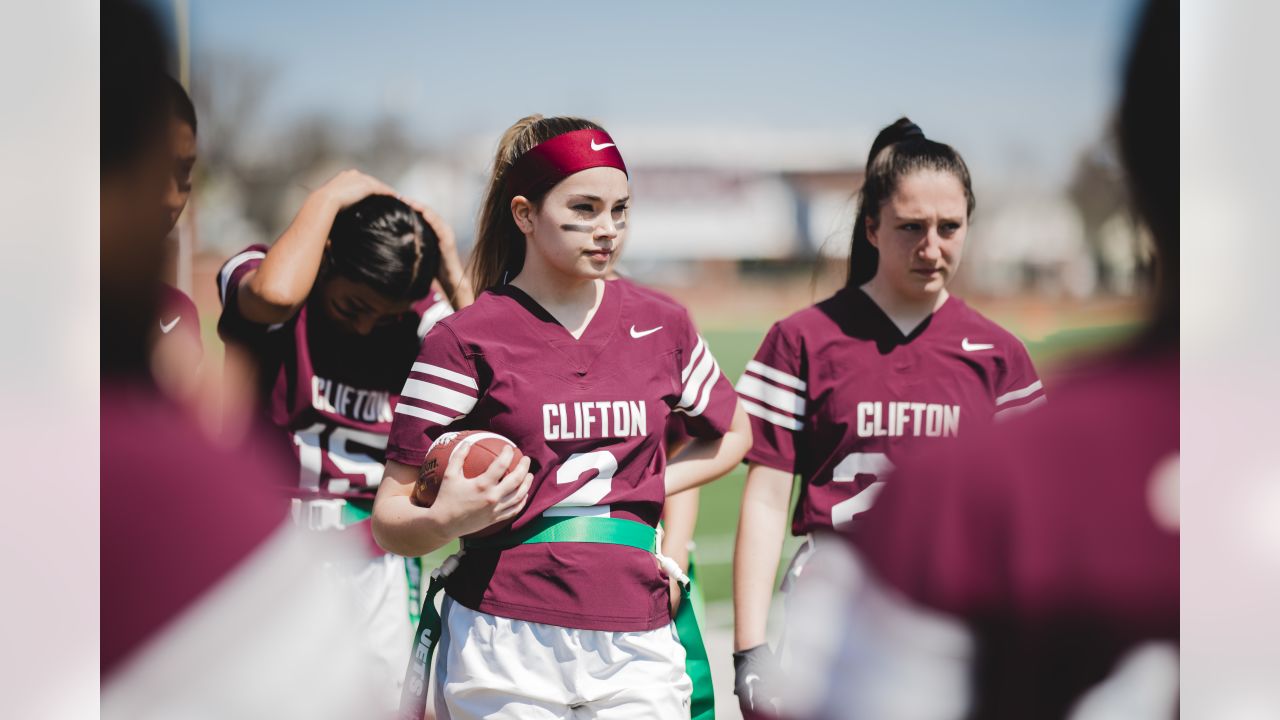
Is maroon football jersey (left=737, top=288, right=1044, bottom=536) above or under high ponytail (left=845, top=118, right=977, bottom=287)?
under

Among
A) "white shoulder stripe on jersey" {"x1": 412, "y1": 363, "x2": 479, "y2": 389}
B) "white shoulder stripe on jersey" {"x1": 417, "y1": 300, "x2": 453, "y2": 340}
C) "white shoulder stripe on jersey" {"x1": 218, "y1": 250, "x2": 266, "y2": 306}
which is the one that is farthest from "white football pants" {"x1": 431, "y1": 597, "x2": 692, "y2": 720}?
"white shoulder stripe on jersey" {"x1": 218, "y1": 250, "x2": 266, "y2": 306}

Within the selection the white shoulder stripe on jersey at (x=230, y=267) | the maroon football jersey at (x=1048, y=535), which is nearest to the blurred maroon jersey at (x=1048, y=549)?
the maroon football jersey at (x=1048, y=535)

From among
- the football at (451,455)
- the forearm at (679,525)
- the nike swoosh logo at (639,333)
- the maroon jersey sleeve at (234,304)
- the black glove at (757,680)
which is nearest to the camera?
the football at (451,455)

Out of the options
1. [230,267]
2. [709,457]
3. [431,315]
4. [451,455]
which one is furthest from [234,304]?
[709,457]

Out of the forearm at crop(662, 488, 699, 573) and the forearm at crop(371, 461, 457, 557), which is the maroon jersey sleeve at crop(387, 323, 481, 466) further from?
the forearm at crop(662, 488, 699, 573)

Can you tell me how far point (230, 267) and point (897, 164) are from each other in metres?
1.88

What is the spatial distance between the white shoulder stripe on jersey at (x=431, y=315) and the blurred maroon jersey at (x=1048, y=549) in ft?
7.08

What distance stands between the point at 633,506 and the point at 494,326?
456mm

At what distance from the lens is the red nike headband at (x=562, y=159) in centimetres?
216

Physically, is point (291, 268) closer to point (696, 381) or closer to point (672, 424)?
point (672, 424)

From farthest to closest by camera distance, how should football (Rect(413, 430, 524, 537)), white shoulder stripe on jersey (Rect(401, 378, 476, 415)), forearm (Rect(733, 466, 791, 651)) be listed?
forearm (Rect(733, 466, 791, 651)) → white shoulder stripe on jersey (Rect(401, 378, 476, 415)) → football (Rect(413, 430, 524, 537))

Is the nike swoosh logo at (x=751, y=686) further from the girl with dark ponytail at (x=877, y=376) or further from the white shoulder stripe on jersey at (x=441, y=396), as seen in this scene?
the white shoulder stripe on jersey at (x=441, y=396)

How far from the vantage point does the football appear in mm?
1939

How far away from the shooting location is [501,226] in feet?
7.75
